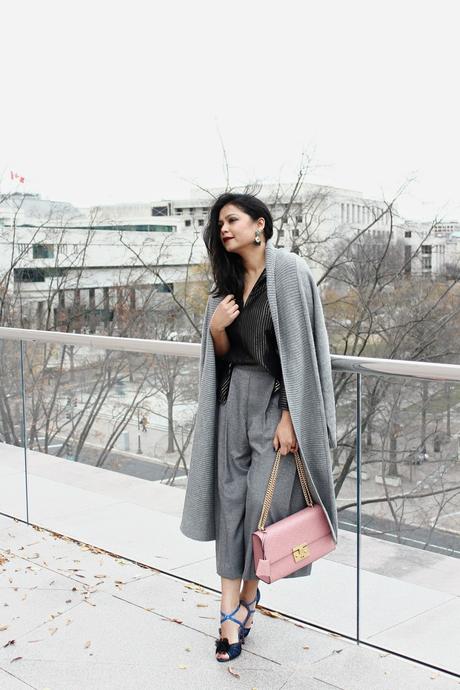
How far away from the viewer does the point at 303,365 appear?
8.38 feet

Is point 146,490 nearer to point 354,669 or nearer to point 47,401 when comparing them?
Answer: point 47,401

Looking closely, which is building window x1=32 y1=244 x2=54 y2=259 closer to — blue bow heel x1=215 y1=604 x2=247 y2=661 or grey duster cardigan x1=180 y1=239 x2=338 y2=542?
grey duster cardigan x1=180 y1=239 x2=338 y2=542

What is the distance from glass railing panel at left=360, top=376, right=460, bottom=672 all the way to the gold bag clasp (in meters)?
0.31

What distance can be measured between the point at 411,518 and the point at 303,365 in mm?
607

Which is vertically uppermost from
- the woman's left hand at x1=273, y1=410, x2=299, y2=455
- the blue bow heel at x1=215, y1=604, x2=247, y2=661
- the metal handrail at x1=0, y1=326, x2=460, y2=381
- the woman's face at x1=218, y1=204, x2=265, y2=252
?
the woman's face at x1=218, y1=204, x2=265, y2=252

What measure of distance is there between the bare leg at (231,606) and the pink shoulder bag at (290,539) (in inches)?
10.4

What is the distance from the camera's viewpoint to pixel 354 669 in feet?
8.48

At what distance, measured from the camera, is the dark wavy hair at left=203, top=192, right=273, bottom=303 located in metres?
2.65

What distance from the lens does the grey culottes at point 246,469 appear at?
2611mm

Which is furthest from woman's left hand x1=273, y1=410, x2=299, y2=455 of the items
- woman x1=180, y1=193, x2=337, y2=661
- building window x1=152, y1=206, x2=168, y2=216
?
building window x1=152, y1=206, x2=168, y2=216

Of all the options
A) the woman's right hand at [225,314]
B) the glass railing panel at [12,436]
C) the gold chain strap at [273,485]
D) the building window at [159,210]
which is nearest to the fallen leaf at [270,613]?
the gold chain strap at [273,485]

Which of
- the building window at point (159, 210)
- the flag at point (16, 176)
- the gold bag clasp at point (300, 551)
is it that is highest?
the flag at point (16, 176)

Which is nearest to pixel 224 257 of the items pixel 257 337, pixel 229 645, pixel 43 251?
pixel 257 337

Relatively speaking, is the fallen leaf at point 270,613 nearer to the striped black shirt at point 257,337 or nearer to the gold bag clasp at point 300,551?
the gold bag clasp at point 300,551
